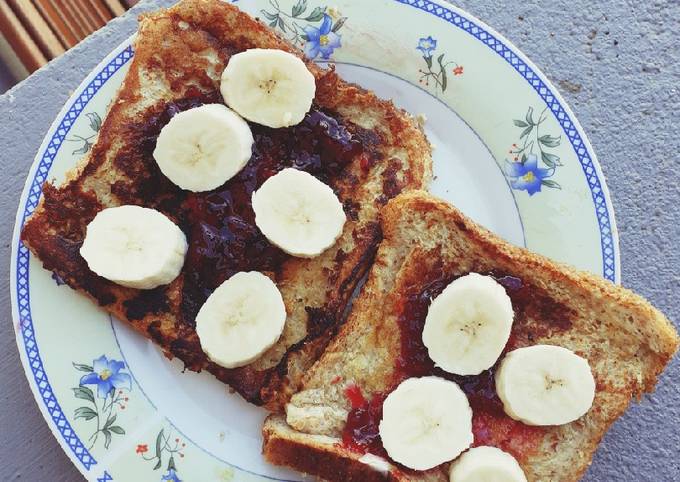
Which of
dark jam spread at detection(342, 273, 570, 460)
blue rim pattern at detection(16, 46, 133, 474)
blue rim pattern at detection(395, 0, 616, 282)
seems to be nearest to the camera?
dark jam spread at detection(342, 273, 570, 460)

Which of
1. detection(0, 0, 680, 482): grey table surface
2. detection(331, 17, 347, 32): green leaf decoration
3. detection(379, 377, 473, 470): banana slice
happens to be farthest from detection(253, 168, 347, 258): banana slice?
detection(0, 0, 680, 482): grey table surface

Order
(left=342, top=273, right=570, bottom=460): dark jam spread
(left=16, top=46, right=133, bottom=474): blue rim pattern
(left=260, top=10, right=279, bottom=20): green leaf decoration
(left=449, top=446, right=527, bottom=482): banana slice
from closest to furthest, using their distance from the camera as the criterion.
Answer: (left=449, top=446, right=527, bottom=482): banana slice < (left=342, top=273, right=570, bottom=460): dark jam spread < (left=16, top=46, right=133, bottom=474): blue rim pattern < (left=260, top=10, right=279, bottom=20): green leaf decoration

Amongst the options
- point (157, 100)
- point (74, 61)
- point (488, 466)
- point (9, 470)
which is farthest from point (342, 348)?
point (74, 61)

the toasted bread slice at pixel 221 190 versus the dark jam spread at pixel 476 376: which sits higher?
the toasted bread slice at pixel 221 190

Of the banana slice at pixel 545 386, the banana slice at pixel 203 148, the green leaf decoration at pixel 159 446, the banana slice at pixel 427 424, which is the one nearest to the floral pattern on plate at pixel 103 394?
the green leaf decoration at pixel 159 446

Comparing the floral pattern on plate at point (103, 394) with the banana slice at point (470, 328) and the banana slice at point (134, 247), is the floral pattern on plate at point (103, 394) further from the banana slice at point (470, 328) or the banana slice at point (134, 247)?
the banana slice at point (470, 328)

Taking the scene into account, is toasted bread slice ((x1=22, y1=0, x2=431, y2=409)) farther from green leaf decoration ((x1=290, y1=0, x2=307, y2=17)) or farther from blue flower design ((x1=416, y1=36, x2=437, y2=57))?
blue flower design ((x1=416, y1=36, x2=437, y2=57))
